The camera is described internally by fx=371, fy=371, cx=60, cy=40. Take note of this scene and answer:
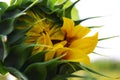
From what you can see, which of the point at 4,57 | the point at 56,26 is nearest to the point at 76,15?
the point at 56,26

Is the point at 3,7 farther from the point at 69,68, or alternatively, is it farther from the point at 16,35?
the point at 69,68

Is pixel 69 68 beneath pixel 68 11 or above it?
beneath

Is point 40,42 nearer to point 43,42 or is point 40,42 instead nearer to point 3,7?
point 43,42

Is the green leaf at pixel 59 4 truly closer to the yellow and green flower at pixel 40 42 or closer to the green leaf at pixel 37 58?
the yellow and green flower at pixel 40 42

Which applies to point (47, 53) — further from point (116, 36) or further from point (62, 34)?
point (116, 36)

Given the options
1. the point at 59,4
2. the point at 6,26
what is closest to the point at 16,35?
the point at 6,26
